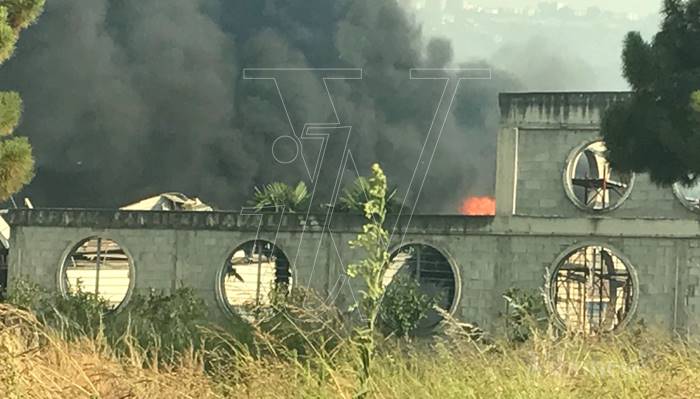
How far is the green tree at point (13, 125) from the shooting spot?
16.6 meters

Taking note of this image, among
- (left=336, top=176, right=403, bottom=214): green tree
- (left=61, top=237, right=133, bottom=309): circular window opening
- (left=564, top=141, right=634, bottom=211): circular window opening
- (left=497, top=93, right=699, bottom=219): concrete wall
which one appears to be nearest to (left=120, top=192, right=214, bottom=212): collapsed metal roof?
(left=61, top=237, right=133, bottom=309): circular window opening

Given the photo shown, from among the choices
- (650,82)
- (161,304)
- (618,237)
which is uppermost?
(650,82)

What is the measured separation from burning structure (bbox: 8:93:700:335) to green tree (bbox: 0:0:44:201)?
9618mm

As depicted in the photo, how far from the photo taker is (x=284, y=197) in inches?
1758

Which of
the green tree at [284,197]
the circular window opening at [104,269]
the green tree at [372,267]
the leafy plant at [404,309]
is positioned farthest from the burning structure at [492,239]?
the green tree at [372,267]

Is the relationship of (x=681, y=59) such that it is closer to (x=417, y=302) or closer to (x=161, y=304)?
(x=417, y=302)

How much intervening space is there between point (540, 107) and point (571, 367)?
19.6 m

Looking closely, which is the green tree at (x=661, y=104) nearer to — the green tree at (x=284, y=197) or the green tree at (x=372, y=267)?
the green tree at (x=372, y=267)

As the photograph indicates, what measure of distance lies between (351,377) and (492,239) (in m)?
19.7

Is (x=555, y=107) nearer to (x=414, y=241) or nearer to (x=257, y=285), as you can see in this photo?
(x=414, y=241)

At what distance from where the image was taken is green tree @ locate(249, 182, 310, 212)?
144ft

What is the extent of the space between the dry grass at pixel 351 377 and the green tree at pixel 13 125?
856 centimetres

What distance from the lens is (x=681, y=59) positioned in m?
16.5

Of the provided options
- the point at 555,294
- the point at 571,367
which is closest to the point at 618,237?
the point at 555,294
